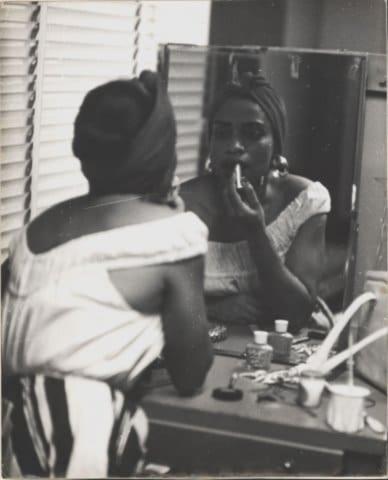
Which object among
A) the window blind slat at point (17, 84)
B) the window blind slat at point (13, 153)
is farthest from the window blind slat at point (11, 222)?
the window blind slat at point (17, 84)

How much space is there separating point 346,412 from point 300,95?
0.61 meters

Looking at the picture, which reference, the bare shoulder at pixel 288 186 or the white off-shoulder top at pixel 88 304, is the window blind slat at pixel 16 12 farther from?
the bare shoulder at pixel 288 186

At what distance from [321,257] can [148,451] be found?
Answer: 50 centimetres

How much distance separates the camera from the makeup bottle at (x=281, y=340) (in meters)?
1.77

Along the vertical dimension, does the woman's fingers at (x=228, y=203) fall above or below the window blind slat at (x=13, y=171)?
below

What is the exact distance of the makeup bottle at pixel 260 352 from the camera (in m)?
1.76

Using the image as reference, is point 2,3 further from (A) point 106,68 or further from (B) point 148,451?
(B) point 148,451

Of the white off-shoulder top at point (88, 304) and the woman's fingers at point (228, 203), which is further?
the woman's fingers at point (228, 203)

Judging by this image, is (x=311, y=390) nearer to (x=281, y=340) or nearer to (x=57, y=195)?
(x=281, y=340)

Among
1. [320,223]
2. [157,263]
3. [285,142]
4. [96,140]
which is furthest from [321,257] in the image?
[96,140]

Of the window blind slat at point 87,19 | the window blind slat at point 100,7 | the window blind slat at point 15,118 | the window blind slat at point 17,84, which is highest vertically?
the window blind slat at point 100,7

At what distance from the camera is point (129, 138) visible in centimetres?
158

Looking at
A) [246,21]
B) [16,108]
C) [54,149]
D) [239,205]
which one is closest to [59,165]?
[54,149]

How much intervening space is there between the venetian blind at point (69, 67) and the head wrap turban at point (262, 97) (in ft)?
0.62
